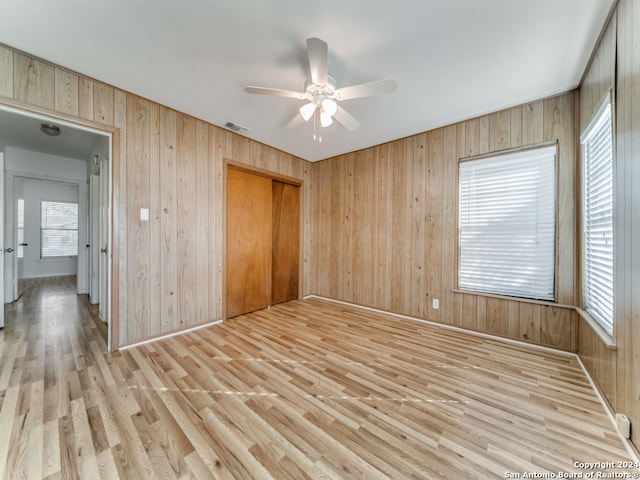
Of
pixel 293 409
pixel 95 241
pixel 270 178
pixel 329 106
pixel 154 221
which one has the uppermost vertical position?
pixel 329 106

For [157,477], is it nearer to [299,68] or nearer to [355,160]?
[299,68]

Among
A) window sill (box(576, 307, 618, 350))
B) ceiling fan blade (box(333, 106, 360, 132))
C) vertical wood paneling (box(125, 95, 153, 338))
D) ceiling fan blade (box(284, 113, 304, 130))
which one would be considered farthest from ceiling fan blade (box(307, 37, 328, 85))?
window sill (box(576, 307, 618, 350))

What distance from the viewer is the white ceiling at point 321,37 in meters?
1.50

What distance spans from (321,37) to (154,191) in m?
2.16

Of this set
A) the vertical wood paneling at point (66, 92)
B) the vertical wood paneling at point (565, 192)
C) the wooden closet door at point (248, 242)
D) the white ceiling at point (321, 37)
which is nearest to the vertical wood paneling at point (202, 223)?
the wooden closet door at point (248, 242)

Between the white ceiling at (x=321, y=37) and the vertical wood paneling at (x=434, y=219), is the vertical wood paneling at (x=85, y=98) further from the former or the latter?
the vertical wood paneling at (x=434, y=219)

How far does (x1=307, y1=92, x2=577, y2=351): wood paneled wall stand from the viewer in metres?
2.35

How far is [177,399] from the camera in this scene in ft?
5.43

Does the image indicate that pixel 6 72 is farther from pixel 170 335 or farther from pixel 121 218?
pixel 170 335

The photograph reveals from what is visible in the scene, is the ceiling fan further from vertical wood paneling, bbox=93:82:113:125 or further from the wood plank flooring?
the wood plank flooring

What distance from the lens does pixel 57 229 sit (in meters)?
5.93

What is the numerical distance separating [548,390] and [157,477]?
251 centimetres

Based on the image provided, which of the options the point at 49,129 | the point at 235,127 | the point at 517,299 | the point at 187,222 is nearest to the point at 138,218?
the point at 187,222

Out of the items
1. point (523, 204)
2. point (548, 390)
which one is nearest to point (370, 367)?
point (548, 390)
